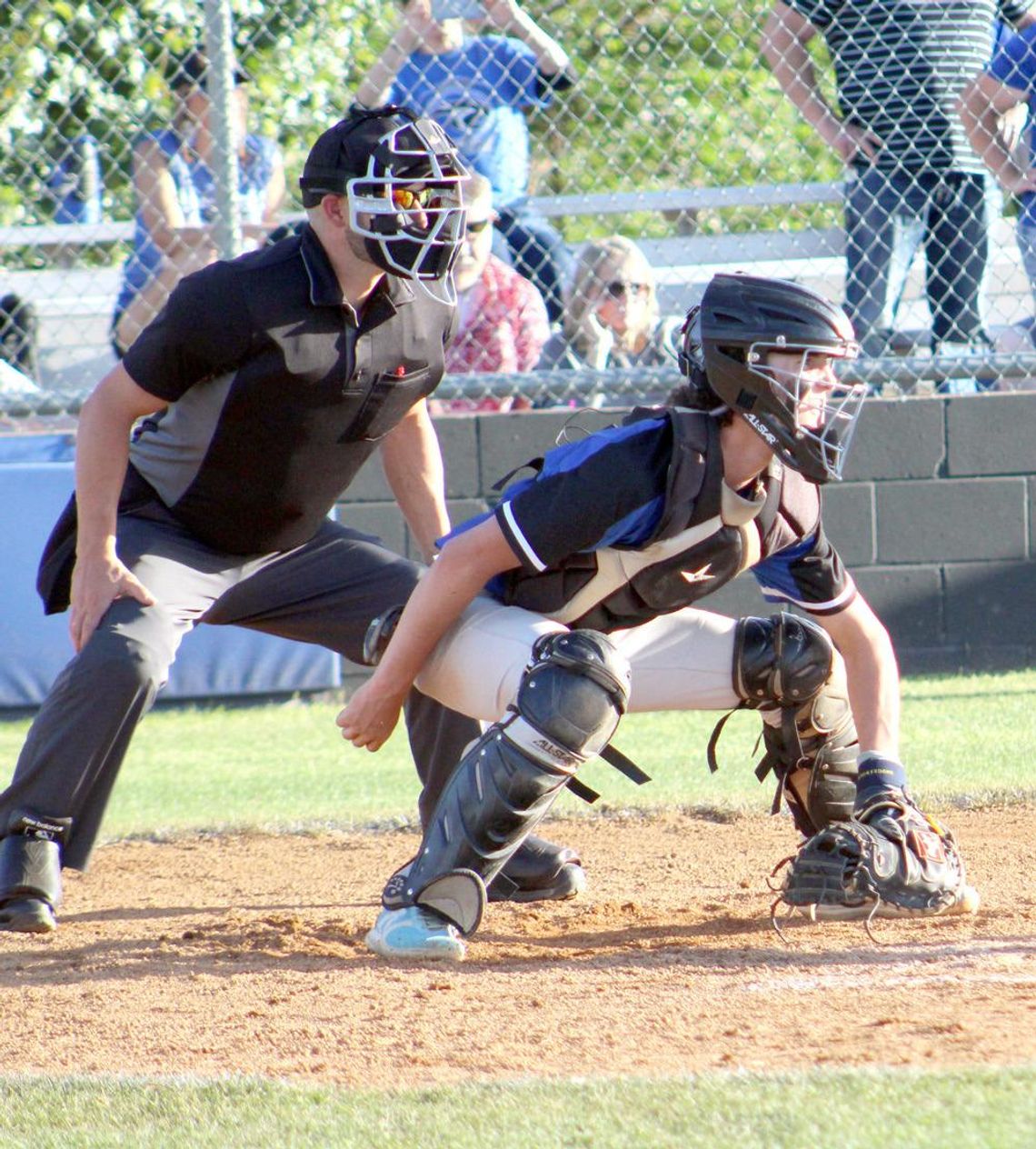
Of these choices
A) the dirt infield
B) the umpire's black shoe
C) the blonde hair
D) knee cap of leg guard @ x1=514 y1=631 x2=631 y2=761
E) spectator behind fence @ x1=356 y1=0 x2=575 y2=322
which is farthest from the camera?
the blonde hair

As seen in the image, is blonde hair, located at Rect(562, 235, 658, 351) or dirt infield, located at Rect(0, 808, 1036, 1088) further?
blonde hair, located at Rect(562, 235, 658, 351)

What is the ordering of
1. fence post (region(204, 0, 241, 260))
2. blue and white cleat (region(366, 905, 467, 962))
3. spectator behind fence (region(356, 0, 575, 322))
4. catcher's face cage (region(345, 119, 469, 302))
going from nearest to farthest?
blue and white cleat (region(366, 905, 467, 962)), catcher's face cage (region(345, 119, 469, 302)), fence post (region(204, 0, 241, 260)), spectator behind fence (region(356, 0, 575, 322))

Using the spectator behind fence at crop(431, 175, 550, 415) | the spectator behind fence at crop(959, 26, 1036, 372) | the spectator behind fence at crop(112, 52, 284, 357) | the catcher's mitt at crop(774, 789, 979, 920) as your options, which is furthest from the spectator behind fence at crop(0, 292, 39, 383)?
the catcher's mitt at crop(774, 789, 979, 920)

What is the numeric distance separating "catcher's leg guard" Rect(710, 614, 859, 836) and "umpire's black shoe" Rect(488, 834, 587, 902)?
0.55m

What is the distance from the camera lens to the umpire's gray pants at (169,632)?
3729 millimetres

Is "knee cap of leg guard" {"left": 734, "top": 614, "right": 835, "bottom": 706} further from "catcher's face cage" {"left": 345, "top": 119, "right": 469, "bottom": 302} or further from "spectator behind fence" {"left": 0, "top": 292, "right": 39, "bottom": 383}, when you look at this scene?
"spectator behind fence" {"left": 0, "top": 292, "right": 39, "bottom": 383}

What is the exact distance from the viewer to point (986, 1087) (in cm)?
232

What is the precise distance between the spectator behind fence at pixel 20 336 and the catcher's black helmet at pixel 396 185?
3.71 metres

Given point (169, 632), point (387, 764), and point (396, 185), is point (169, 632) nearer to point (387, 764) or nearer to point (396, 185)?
point (396, 185)

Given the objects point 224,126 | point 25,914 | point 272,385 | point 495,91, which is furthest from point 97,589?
point 495,91

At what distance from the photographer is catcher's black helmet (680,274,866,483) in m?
3.32

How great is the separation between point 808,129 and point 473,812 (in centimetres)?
482

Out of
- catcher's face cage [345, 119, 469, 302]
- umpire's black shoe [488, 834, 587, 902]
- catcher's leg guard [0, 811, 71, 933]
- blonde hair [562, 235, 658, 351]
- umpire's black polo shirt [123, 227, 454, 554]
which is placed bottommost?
umpire's black shoe [488, 834, 587, 902]

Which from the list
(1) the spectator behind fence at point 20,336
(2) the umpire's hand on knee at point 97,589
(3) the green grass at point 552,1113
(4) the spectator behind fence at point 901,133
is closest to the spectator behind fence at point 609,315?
(4) the spectator behind fence at point 901,133
